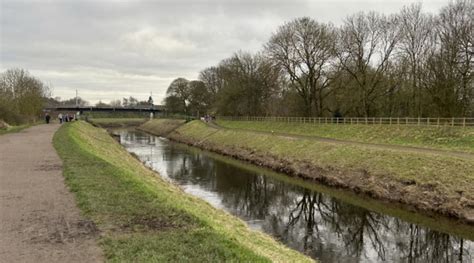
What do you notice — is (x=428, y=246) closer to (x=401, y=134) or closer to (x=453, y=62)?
(x=401, y=134)

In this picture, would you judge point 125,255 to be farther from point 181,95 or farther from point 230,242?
point 181,95

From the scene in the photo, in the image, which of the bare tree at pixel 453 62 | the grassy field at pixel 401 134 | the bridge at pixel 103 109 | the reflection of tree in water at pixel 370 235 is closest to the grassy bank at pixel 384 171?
the reflection of tree in water at pixel 370 235

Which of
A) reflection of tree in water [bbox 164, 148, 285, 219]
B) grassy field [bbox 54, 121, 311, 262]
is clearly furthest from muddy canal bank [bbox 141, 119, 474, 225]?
grassy field [bbox 54, 121, 311, 262]

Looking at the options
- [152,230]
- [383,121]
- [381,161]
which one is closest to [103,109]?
[383,121]

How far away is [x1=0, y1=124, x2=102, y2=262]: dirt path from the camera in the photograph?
25.0 ft

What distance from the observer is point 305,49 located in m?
49.1

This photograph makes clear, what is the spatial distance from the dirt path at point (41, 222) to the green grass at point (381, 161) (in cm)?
1603

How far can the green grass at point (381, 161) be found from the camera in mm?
19266

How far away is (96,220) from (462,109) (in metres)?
37.3

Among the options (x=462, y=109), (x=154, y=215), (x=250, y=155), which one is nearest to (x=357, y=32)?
(x=462, y=109)

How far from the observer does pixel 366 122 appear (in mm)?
42344

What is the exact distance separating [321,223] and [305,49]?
34.7m

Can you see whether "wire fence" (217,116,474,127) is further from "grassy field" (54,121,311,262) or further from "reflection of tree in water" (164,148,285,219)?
"grassy field" (54,121,311,262)

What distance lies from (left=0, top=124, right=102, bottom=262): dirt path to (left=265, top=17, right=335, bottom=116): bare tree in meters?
37.3
